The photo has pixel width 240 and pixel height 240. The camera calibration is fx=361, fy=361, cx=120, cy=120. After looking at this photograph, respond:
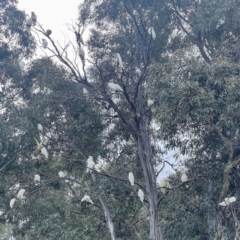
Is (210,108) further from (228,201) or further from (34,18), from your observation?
(34,18)

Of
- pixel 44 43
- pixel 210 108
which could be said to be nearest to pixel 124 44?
pixel 44 43

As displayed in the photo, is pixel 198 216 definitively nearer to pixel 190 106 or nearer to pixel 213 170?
pixel 213 170

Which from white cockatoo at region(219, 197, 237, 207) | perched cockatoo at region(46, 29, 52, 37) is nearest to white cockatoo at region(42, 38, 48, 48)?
perched cockatoo at region(46, 29, 52, 37)

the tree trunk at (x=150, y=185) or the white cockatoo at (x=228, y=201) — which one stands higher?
the tree trunk at (x=150, y=185)

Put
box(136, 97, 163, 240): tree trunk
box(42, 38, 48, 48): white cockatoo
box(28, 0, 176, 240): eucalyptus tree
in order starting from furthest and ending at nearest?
box(28, 0, 176, 240): eucalyptus tree < box(136, 97, 163, 240): tree trunk < box(42, 38, 48, 48): white cockatoo

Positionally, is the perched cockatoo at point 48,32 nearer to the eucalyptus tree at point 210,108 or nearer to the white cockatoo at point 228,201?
the eucalyptus tree at point 210,108

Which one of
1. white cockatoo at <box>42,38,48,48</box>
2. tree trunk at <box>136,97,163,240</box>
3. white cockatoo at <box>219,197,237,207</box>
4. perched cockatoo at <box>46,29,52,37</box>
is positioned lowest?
white cockatoo at <box>219,197,237,207</box>

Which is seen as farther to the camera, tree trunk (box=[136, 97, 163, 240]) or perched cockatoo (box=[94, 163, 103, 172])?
tree trunk (box=[136, 97, 163, 240])

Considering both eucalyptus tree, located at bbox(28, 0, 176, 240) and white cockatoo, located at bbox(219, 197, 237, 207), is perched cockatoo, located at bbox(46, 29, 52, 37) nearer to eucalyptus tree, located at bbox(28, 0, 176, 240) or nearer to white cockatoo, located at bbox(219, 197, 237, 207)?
eucalyptus tree, located at bbox(28, 0, 176, 240)

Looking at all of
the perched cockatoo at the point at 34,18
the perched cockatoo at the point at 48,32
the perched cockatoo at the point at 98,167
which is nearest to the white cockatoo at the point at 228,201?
the perched cockatoo at the point at 98,167

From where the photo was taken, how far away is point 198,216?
4723 mm

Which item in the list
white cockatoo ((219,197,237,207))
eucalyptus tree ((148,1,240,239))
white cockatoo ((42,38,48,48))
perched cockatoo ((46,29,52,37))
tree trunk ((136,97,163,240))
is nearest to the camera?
white cockatoo ((219,197,237,207))

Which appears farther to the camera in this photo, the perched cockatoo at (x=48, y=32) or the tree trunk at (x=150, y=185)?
the tree trunk at (x=150, y=185)

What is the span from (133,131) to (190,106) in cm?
88
